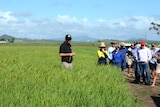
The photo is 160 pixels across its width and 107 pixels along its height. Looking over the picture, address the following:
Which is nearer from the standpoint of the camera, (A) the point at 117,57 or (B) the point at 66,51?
(B) the point at 66,51

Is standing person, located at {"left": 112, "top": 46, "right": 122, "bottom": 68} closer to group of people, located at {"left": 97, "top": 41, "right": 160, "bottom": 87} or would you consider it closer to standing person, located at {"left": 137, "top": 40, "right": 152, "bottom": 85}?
group of people, located at {"left": 97, "top": 41, "right": 160, "bottom": 87}

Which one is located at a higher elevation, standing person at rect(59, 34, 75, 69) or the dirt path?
standing person at rect(59, 34, 75, 69)

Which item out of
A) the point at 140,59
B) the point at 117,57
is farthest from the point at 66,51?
the point at 117,57

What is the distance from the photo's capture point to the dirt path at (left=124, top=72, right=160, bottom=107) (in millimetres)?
10398

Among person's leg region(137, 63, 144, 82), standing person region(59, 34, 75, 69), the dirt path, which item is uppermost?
standing person region(59, 34, 75, 69)

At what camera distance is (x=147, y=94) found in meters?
12.1

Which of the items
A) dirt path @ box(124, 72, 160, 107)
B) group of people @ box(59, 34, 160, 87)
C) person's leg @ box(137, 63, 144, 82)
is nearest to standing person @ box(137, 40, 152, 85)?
group of people @ box(59, 34, 160, 87)

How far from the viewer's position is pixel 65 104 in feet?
22.6

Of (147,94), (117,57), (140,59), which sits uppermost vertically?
(140,59)

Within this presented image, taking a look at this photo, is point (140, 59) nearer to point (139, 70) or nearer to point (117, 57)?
point (139, 70)

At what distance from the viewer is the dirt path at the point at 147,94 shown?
10398 mm

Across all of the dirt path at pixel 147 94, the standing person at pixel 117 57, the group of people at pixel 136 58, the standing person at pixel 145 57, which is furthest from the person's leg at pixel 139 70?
the standing person at pixel 117 57

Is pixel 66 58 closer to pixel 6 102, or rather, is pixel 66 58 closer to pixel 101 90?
pixel 101 90

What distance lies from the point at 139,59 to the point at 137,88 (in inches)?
59.8
